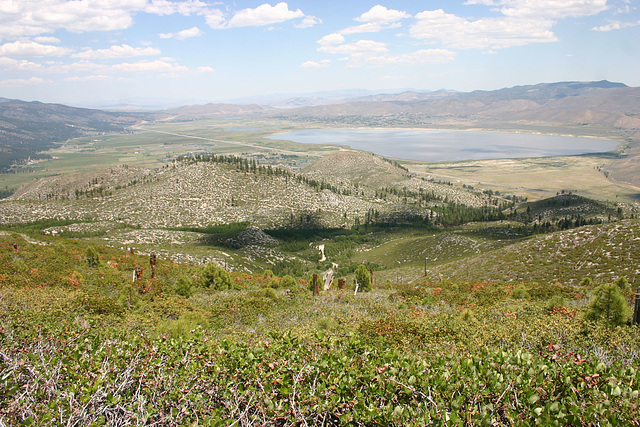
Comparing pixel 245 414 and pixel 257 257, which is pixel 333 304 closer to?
pixel 245 414

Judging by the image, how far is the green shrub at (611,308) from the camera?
13.5 metres

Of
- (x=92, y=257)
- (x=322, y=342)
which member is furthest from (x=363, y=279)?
(x=322, y=342)

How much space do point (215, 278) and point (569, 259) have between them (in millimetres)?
34617

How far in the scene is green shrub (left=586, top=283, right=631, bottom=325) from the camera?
13.5m

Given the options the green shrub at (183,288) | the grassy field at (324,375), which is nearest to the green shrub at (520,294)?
the grassy field at (324,375)

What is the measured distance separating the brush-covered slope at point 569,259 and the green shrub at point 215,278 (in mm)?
26969

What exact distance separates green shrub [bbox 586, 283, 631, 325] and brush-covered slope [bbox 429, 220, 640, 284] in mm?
20640

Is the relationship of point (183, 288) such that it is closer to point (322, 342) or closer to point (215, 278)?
point (215, 278)

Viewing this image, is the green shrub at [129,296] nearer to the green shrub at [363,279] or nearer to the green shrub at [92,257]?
the green shrub at [92,257]

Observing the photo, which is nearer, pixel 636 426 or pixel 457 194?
pixel 636 426

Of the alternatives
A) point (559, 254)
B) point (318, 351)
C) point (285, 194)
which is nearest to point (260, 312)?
point (318, 351)

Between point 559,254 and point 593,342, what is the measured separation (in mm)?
32648

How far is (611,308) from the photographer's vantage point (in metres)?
13.6

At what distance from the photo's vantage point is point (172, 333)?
515 inches
